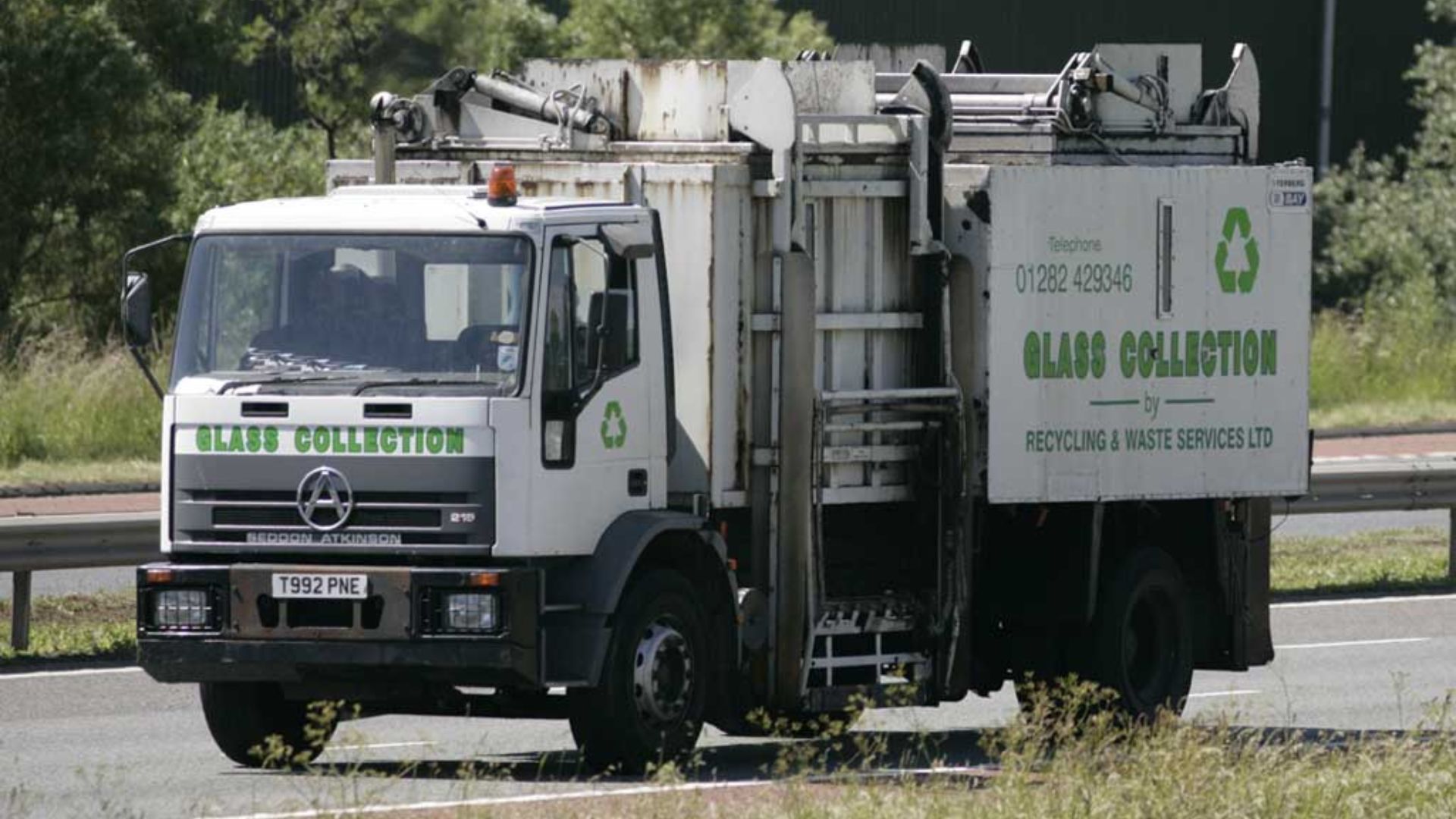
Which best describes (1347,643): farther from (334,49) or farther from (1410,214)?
(1410,214)

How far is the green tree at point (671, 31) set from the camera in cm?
4016

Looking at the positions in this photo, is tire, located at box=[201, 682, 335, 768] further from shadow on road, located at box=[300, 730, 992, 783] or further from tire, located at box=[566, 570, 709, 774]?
tire, located at box=[566, 570, 709, 774]

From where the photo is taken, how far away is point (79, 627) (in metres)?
18.7

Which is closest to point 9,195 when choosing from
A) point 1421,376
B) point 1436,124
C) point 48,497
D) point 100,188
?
point 100,188

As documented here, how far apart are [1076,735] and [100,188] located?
2098 cm

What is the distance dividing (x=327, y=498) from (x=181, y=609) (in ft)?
2.53

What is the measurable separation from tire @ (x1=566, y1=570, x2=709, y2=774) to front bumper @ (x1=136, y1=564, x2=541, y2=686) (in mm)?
370

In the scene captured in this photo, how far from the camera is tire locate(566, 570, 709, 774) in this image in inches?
476

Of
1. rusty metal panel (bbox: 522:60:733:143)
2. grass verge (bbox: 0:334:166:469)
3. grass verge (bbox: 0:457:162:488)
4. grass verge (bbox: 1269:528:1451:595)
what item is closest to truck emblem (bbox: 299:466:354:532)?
rusty metal panel (bbox: 522:60:733:143)

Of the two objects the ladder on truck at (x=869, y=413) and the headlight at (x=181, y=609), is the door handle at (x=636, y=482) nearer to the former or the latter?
the ladder on truck at (x=869, y=413)

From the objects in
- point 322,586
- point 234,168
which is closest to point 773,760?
point 322,586

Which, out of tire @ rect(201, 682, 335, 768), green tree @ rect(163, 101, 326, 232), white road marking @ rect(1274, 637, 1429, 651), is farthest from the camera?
green tree @ rect(163, 101, 326, 232)

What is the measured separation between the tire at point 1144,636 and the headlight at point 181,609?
4.52m

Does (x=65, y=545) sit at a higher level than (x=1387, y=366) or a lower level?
lower
